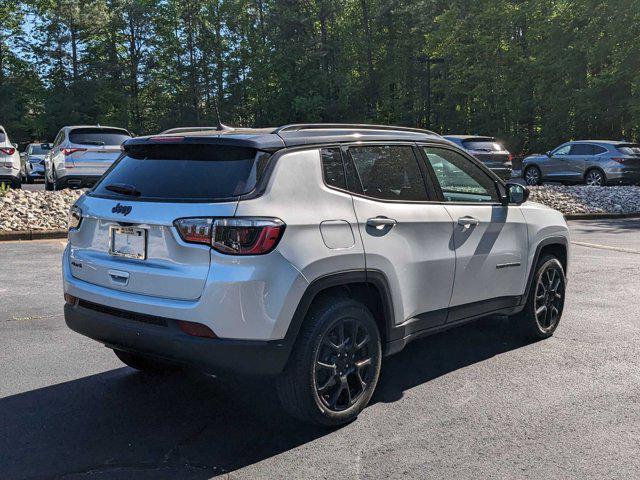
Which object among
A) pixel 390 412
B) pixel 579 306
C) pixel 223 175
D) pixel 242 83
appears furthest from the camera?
pixel 242 83

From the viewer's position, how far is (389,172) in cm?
445

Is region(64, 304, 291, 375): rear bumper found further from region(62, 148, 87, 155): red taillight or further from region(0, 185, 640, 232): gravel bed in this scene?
region(62, 148, 87, 155): red taillight

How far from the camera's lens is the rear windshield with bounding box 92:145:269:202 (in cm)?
371

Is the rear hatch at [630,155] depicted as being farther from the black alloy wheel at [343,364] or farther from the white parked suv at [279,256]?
the black alloy wheel at [343,364]

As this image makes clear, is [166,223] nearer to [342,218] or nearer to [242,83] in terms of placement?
[342,218]

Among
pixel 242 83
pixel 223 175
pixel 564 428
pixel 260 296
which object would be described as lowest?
pixel 564 428

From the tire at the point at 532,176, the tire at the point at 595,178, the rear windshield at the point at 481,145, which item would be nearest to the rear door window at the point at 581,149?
the tire at the point at 595,178

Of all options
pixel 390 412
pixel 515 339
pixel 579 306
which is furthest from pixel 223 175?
pixel 579 306

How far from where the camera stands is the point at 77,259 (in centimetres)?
424

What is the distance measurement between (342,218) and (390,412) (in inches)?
48.1

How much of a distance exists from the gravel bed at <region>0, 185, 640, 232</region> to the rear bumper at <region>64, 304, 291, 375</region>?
29.9ft

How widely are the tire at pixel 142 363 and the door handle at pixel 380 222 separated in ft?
5.79

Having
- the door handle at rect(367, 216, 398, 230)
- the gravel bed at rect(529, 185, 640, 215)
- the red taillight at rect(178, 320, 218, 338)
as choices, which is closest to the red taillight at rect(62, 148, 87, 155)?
the gravel bed at rect(529, 185, 640, 215)

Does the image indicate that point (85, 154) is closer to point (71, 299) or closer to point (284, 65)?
point (71, 299)
